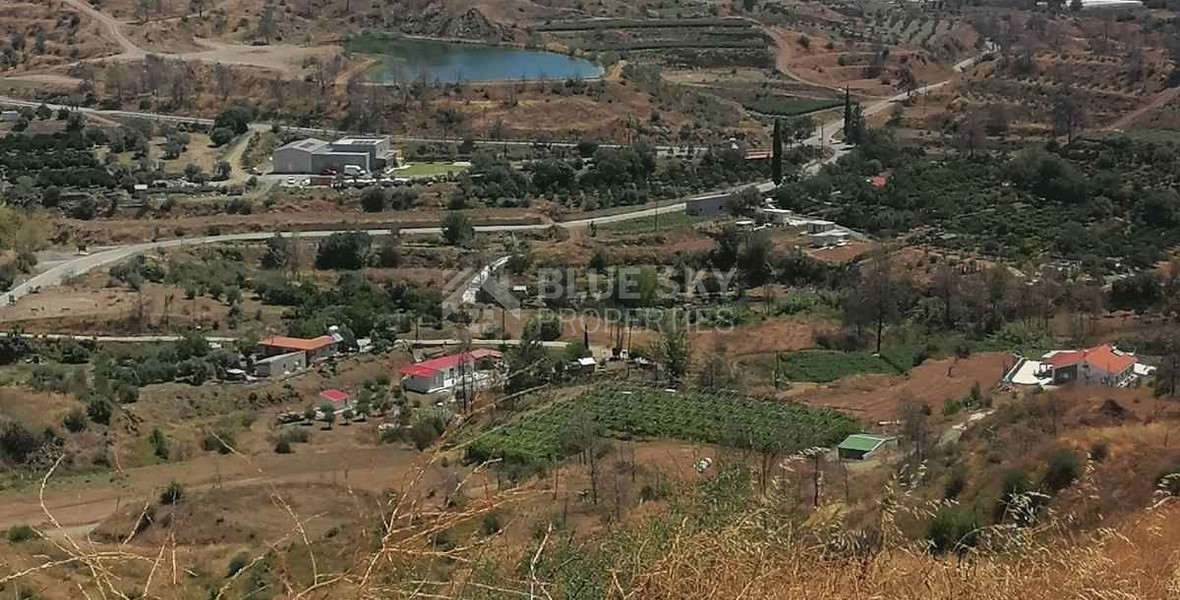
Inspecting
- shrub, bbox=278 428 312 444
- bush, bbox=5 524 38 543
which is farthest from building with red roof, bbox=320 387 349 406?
bush, bbox=5 524 38 543

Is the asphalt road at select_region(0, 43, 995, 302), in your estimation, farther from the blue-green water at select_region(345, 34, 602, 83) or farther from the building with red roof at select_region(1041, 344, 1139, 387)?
the building with red roof at select_region(1041, 344, 1139, 387)

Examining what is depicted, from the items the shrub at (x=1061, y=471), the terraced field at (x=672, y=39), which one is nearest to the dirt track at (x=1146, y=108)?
the terraced field at (x=672, y=39)

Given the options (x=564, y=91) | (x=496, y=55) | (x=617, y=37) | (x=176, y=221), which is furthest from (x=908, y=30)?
(x=176, y=221)

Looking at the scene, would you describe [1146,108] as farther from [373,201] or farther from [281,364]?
[281,364]

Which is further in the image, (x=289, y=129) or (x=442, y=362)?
(x=289, y=129)

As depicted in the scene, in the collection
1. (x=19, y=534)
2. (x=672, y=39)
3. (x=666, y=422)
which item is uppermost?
(x=19, y=534)

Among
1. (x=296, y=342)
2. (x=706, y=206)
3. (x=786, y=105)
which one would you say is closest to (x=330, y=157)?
(x=706, y=206)
